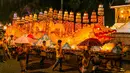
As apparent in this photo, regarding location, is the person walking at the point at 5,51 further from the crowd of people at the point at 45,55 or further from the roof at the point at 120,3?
the roof at the point at 120,3

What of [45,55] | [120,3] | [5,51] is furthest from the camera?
[120,3]

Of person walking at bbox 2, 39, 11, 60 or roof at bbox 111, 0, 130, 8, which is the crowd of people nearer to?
person walking at bbox 2, 39, 11, 60

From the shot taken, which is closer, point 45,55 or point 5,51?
point 45,55

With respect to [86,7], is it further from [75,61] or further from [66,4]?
[75,61]

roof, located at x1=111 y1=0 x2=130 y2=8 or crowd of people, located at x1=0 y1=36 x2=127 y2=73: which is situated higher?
roof, located at x1=111 y1=0 x2=130 y2=8

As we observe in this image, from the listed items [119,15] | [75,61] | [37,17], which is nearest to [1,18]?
[37,17]

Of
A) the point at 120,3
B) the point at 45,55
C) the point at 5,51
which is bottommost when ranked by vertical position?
the point at 45,55

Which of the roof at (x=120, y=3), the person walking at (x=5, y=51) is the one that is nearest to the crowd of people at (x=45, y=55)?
the person walking at (x=5, y=51)

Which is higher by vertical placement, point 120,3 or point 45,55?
point 120,3

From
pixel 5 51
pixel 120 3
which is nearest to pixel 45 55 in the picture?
pixel 5 51

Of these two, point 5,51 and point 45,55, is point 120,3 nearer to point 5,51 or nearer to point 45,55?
point 45,55

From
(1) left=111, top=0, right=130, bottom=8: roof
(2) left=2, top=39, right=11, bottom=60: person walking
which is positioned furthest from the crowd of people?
(1) left=111, top=0, right=130, bottom=8: roof

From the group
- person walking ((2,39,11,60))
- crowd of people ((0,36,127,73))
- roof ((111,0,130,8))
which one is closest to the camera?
crowd of people ((0,36,127,73))

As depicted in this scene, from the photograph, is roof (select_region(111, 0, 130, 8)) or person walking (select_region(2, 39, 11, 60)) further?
roof (select_region(111, 0, 130, 8))
